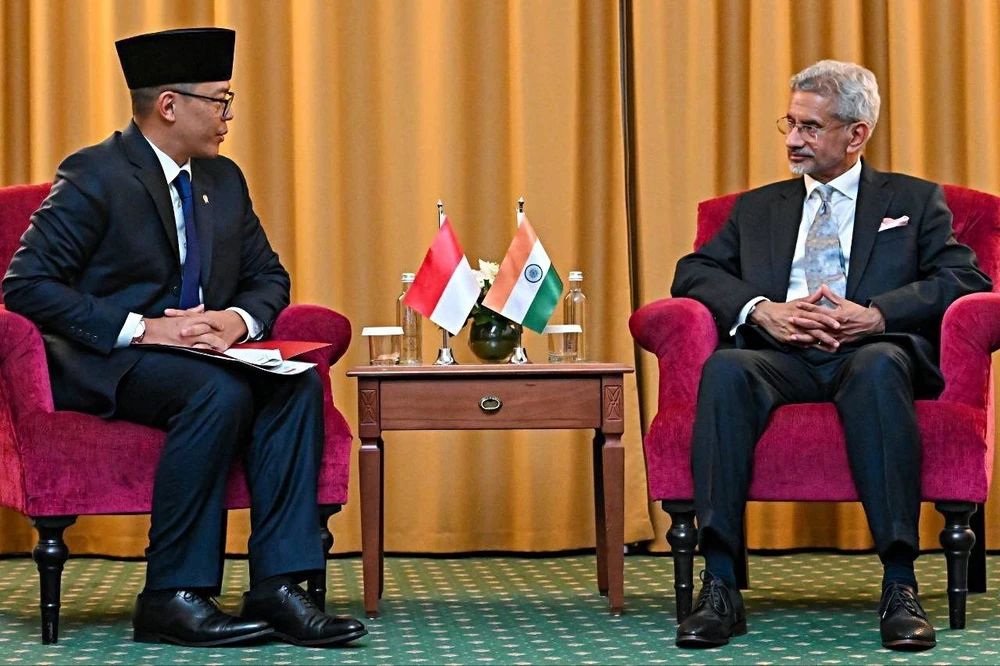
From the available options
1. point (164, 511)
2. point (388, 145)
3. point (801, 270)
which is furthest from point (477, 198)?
point (164, 511)

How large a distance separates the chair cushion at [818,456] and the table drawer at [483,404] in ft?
0.94

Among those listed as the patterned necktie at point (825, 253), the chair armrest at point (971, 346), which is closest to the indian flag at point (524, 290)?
the patterned necktie at point (825, 253)

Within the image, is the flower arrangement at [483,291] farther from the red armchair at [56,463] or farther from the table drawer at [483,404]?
the red armchair at [56,463]

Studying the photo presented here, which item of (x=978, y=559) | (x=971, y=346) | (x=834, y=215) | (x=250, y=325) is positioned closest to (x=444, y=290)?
(x=250, y=325)

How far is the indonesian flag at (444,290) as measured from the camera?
11.8 feet

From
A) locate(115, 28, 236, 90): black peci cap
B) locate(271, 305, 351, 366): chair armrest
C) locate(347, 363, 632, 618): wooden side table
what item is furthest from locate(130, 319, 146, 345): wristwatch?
locate(115, 28, 236, 90): black peci cap

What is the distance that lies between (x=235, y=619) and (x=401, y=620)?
0.47 metres

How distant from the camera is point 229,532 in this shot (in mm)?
4543

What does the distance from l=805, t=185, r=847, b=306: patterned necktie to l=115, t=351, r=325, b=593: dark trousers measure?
1365 mm

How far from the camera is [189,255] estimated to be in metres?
3.37

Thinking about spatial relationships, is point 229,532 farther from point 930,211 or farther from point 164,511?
point 930,211

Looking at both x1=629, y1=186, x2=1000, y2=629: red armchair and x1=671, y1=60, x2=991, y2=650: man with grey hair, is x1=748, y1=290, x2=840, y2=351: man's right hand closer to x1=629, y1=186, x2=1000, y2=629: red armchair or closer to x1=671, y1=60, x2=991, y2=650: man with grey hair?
x1=671, y1=60, x2=991, y2=650: man with grey hair

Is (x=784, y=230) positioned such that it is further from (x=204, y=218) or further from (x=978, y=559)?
(x=204, y=218)

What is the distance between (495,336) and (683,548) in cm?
80
